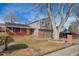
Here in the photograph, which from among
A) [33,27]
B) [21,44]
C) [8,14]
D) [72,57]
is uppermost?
[8,14]

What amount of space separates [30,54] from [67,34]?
44 centimetres

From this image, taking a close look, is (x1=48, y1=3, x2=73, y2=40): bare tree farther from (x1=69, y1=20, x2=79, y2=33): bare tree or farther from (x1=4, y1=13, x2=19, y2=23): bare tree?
(x1=4, y1=13, x2=19, y2=23): bare tree

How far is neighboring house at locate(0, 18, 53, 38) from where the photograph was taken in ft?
6.72

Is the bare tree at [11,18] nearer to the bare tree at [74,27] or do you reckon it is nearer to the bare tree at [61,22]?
the bare tree at [61,22]

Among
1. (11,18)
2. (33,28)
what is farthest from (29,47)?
(11,18)

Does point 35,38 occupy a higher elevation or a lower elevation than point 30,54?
higher

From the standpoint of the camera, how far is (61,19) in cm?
206

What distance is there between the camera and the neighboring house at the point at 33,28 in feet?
6.72

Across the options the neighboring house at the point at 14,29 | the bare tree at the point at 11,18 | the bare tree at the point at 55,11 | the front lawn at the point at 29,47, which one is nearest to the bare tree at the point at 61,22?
the bare tree at the point at 55,11

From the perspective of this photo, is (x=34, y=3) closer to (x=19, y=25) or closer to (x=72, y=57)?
(x=19, y=25)

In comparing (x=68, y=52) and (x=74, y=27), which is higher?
(x=74, y=27)

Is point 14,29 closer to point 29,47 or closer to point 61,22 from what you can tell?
point 29,47

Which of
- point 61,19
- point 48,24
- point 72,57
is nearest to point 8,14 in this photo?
point 48,24

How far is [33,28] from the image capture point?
2.07 m
